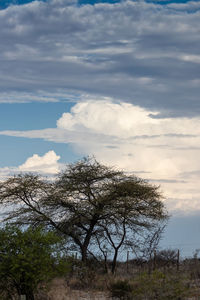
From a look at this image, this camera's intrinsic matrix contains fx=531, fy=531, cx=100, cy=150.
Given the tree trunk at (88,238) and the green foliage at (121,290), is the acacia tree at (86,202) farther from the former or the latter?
the green foliage at (121,290)

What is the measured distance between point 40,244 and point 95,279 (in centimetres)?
883

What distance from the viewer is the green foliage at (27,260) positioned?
20531 mm

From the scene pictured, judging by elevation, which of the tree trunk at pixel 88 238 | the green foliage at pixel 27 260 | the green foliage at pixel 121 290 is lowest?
the green foliage at pixel 121 290

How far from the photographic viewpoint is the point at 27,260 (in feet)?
66.8

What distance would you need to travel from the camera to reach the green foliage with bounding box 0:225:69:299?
20.5 metres

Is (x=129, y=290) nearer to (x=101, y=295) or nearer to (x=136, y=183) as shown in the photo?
(x=101, y=295)

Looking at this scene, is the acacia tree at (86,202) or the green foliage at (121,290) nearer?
the green foliage at (121,290)

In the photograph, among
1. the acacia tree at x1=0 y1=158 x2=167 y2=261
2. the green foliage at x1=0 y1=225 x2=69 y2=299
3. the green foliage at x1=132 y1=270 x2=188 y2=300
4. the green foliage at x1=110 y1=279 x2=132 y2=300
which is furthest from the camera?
the acacia tree at x1=0 y1=158 x2=167 y2=261

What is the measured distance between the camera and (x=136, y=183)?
125 feet

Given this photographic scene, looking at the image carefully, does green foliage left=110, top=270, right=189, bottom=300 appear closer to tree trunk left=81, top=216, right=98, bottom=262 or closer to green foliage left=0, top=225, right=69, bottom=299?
green foliage left=0, top=225, right=69, bottom=299

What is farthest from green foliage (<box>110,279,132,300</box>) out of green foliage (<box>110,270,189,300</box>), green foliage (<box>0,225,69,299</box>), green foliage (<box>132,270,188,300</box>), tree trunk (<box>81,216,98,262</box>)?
tree trunk (<box>81,216,98,262</box>)

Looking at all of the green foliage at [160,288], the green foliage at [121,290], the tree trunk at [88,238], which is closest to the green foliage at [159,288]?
the green foliage at [160,288]

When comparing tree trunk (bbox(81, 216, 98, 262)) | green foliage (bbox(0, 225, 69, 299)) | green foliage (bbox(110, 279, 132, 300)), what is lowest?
green foliage (bbox(110, 279, 132, 300))

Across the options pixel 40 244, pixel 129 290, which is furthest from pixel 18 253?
pixel 129 290
